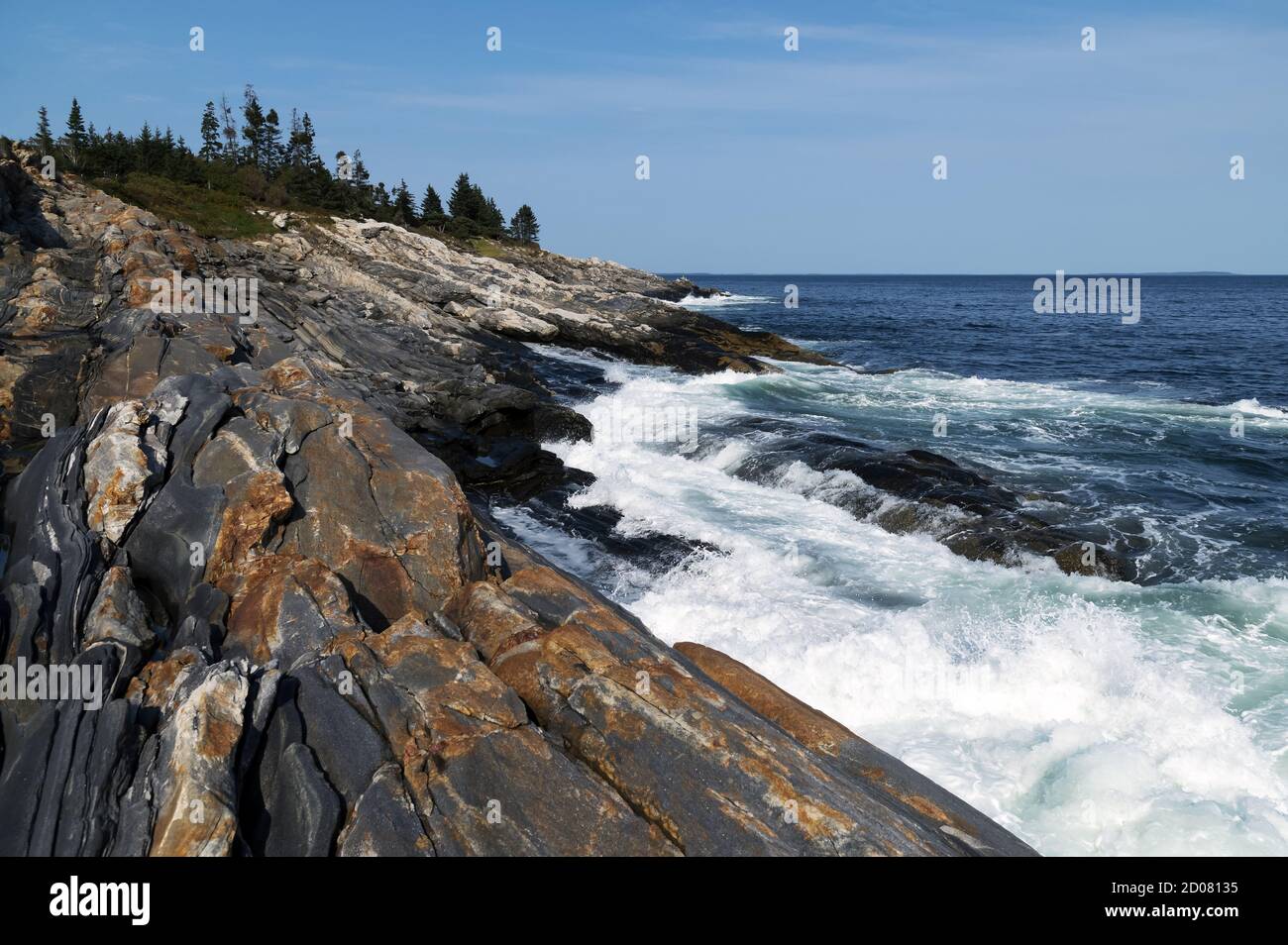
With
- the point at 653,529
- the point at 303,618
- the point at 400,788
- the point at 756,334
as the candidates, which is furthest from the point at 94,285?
the point at 756,334

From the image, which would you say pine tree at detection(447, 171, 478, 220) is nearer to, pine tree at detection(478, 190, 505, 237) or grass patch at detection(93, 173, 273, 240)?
pine tree at detection(478, 190, 505, 237)

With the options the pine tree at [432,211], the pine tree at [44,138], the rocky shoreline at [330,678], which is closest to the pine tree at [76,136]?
the pine tree at [44,138]

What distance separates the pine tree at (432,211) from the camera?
350ft

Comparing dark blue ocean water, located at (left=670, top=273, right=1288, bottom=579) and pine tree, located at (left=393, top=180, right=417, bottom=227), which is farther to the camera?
pine tree, located at (left=393, top=180, right=417, bottom=227)

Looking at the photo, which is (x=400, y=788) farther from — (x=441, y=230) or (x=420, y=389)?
(x=441, y=230)

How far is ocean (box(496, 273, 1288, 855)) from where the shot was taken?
12312 mm

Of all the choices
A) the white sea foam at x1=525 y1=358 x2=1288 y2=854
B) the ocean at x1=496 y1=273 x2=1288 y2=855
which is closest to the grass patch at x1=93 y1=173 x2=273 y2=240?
the ocean at x1=496 y1=273 x2=1288 y2=855

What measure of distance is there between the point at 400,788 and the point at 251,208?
75425 mm

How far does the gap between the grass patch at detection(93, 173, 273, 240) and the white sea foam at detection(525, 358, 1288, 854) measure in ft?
171

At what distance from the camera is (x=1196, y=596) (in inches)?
729
